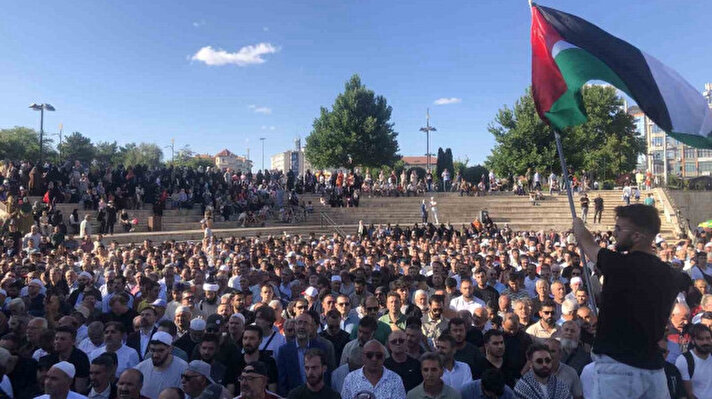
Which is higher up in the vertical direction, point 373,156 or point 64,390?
point 373,156

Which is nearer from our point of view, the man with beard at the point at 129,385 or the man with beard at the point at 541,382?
the man with beard at the point at 129,385

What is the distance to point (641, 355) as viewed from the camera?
99.0 inches

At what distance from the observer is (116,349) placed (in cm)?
554

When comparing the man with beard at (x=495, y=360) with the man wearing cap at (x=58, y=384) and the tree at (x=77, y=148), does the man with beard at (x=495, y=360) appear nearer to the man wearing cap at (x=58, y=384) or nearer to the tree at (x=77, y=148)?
the man wearing cap at (x=58, y=384)

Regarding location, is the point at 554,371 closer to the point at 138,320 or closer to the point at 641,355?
the point at 641,355

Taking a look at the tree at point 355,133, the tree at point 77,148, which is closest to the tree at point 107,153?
the tree at point 77,148

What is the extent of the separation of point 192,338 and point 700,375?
5292 millimetres

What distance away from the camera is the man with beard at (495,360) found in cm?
501

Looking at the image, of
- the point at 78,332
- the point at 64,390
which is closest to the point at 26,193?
the point at 78,332

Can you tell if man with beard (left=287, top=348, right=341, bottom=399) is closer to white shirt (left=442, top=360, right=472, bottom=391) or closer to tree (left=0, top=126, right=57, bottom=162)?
white shirt (left=442, top=360, right=472, bottom=391)

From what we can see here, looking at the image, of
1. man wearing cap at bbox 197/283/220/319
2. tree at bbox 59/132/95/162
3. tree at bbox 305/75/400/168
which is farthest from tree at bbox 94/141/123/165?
man wearing cap at bbox 197/283/220/319

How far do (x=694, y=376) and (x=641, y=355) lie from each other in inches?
118

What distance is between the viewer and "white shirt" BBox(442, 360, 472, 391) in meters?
4.75

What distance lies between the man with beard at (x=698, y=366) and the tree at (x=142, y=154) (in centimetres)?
10222
